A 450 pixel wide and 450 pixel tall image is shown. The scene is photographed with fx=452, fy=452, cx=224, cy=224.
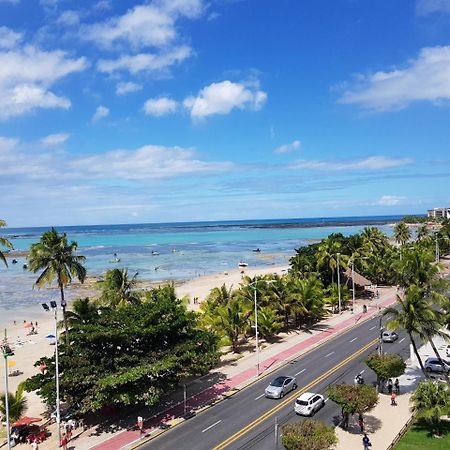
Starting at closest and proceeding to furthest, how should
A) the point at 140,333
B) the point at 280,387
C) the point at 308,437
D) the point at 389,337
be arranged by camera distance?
the point at 308,437
the point at 140,333
the point at 280,387
the point at 389,337

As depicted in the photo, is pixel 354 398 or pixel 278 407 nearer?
pixel 354 398

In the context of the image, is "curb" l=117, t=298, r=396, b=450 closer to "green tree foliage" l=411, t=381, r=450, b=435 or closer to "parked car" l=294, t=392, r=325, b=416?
"parked car" l=294, t=392, r=325, b=416

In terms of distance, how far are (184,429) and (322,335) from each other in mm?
26214

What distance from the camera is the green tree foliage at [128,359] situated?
27125 mm

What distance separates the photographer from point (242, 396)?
33.5 metres

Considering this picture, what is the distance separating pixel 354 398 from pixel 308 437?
6224 mm

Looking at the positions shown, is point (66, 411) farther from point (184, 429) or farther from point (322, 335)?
point (322, 335)

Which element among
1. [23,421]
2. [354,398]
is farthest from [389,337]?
[23,421]

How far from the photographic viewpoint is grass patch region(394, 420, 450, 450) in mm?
25000

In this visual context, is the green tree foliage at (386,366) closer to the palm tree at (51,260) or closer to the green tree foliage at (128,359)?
the green tree foliage at (128,359)

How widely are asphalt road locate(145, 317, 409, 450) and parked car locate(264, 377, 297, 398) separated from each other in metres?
0.37

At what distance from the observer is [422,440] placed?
2577cm

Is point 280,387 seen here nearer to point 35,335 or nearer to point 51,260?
point 51,260

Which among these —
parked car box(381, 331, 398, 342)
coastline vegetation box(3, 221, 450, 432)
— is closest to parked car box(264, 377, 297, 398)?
coastline vegetation box(3, 221, 450, 432)
